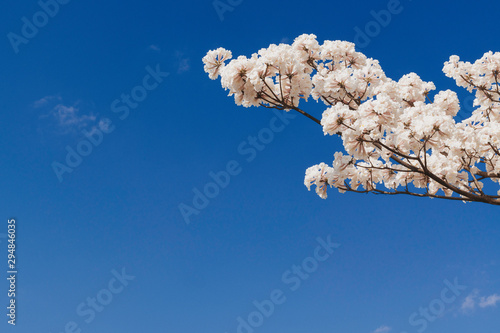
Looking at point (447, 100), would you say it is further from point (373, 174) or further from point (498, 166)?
point (373, 174)

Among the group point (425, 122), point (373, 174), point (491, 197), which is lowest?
point (491, 197)

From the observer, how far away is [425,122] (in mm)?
6707

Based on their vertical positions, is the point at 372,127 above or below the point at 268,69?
below

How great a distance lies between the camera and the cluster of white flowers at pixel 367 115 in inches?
267

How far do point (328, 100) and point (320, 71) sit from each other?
0.97m

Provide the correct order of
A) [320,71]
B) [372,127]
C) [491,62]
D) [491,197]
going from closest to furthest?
1. [372,127]
2. [491,197]
3. [320,71]
4. [491,62]

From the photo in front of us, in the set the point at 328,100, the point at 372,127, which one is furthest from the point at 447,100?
the point at 372,127

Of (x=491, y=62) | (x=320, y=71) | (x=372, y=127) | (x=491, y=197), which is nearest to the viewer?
(x=372, y=127)

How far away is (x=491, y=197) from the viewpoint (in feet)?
26.0

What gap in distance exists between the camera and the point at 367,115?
673 centimetres

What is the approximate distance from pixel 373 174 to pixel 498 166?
237 centimetres

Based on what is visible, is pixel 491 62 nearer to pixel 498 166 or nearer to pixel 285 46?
pixel 498 166

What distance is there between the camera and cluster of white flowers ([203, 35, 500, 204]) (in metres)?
6.78

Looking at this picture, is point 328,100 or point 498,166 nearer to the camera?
point 328,100
